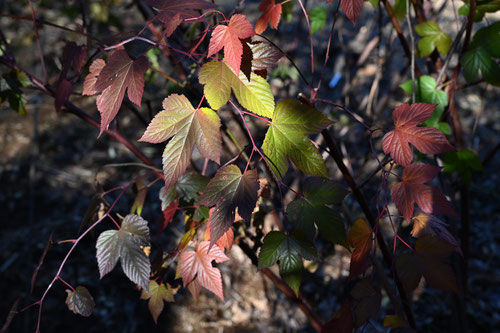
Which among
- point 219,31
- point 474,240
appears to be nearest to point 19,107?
point 219,31

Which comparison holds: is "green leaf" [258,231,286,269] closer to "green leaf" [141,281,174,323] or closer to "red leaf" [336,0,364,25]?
"green leaf" [141,281,174,323]

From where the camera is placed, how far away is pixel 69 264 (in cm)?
238

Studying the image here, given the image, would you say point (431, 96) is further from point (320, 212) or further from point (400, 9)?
point (320, 212)

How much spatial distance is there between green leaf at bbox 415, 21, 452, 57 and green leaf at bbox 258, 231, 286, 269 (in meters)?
0.89

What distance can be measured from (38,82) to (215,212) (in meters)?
0.78

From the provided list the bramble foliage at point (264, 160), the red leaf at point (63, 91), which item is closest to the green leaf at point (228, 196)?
the bramble foliage at point (264, 160)

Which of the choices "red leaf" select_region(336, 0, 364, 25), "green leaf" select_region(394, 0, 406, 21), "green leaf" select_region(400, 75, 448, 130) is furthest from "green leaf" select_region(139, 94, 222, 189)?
"green leaf" select_region(394, 0, 406, 21)

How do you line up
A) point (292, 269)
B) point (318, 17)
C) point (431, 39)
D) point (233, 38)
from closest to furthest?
1. point (233, 38)
2. point (292, 269)
3. point (431, 39)
4. point (318, 17)

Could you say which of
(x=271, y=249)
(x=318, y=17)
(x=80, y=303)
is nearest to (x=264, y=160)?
(x=271, y=249)

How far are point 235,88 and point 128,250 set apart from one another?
45cm

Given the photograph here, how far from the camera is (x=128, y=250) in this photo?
35.3 inches

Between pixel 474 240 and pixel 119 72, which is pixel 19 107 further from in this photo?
pixel 474 240

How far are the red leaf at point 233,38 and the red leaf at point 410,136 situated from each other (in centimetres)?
34

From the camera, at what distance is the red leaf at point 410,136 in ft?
2.52
